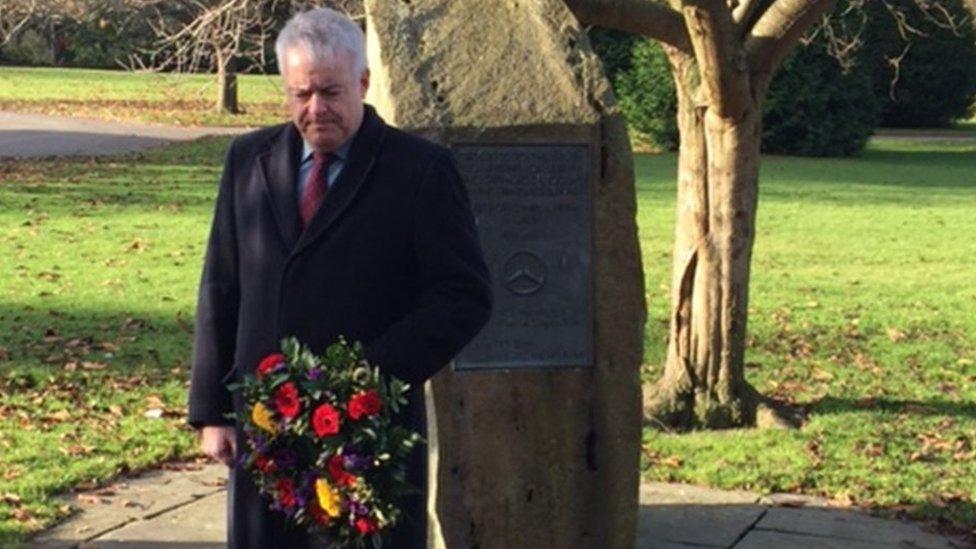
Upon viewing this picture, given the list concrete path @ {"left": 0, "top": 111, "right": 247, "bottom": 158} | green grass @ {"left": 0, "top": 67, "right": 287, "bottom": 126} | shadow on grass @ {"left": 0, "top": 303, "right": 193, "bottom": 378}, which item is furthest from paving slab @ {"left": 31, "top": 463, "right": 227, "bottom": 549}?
green grass @ {"left": 0, "top": 67, "right": 287, "bottom": 126}

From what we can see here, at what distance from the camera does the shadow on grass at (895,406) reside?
10648mm

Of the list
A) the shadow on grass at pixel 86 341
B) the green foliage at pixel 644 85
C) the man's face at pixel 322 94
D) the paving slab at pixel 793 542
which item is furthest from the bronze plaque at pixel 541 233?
the green foliage at pixel 644 85

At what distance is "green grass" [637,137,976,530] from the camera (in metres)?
8.96

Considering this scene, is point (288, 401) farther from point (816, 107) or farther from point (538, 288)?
point (816, 107)

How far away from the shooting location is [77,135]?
3422 cm

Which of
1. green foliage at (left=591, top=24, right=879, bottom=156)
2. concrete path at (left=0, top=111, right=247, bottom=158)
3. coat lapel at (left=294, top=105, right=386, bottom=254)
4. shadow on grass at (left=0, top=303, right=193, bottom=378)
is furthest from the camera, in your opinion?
green foliage at (left=591, top=24, right=879, bottom=156)

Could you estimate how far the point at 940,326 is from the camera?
46.9ft

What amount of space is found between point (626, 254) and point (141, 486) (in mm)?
2796

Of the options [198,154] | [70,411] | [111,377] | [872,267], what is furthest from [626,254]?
[198,154]

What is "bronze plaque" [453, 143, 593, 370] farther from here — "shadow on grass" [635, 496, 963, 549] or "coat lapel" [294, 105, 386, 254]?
"coat lapel" [294, 105, 386, 254]

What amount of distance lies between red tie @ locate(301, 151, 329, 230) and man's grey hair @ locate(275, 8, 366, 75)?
0.84 feet

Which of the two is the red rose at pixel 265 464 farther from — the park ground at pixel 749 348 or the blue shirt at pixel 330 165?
the park ground at pixel 749 348

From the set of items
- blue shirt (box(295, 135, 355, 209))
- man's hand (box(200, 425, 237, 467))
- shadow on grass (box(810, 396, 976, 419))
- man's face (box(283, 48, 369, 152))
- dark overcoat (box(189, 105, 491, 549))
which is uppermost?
man's face (box(283, 48, 369, 152))

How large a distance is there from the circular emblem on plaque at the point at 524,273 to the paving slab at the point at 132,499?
180 centimetres
